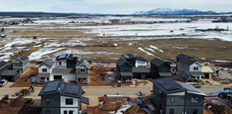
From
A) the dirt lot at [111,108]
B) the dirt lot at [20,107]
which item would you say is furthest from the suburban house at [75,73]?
the dirt lot at [20,107]

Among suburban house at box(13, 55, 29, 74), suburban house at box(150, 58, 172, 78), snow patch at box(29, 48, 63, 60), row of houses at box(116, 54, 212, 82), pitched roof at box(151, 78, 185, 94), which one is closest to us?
pitched roof at box(151, 78, 185, 94)

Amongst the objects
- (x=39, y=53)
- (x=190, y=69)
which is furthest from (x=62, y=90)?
(x=39, y=53)

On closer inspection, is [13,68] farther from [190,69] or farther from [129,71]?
[190,69]

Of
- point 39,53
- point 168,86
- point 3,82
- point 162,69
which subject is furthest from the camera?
point 39,53

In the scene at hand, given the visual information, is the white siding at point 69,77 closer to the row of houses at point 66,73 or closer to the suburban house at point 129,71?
the row of houses at point 66,73

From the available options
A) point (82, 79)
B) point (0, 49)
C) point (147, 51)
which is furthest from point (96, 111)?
point (0, 49)

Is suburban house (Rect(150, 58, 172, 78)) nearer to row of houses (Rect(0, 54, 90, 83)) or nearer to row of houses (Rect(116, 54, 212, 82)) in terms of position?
row of houses (Rect(116, 54, 212, 82))

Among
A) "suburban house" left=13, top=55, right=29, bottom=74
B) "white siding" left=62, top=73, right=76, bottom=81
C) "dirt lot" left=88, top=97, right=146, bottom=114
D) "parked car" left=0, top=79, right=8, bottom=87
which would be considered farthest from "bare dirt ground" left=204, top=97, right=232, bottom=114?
"suburban house" left=13, top=55, right=29, bottom=74
